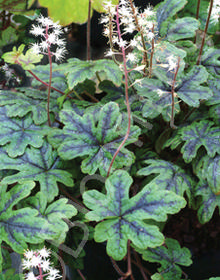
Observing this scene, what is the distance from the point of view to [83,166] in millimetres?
846

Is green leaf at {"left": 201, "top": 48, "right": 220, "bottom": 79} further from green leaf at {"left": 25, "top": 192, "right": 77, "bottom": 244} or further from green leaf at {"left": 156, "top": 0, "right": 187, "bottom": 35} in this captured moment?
green leaf at {"left": 25, "top": 192, "right": 77, "bottom": 244}

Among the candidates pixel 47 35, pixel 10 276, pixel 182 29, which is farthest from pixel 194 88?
pixel 10 276

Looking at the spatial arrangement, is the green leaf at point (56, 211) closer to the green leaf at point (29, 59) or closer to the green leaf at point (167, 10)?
the green leaf at point (29, 59)

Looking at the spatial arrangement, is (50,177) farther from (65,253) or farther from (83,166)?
(65,253)

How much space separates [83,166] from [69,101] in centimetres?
28

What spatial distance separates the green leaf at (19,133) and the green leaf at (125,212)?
0.27 metres

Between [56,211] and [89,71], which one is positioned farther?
[89,71]

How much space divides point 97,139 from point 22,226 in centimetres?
30

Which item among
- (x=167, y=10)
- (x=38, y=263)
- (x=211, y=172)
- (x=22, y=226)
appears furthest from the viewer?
(x=167, y=10)

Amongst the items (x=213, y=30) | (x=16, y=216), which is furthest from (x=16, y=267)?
(x=213, y=30)

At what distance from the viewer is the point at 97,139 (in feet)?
2.90

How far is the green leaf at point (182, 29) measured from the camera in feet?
3.37

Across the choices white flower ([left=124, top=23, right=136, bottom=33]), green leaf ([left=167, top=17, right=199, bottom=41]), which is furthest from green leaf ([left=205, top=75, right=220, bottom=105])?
white flower ([left=124, top=23, right=136, bottom=33])

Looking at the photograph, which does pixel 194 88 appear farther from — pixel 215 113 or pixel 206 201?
pixel 206 201
